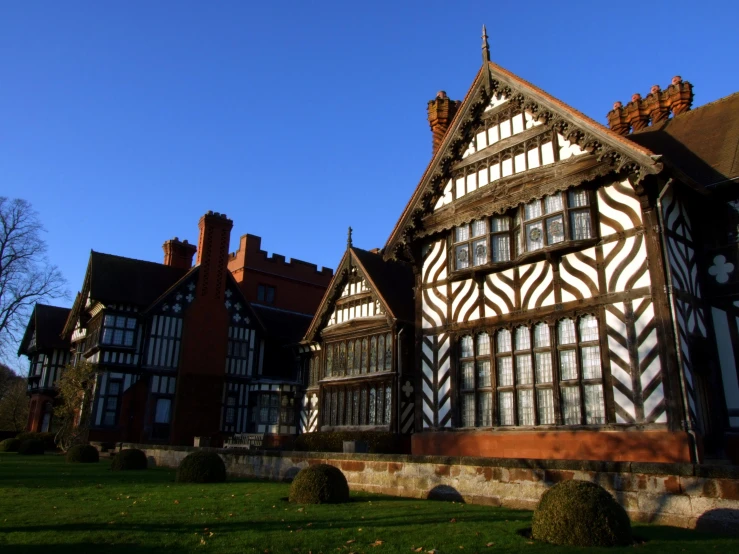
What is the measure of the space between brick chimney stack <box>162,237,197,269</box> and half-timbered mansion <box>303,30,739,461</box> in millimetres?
25290

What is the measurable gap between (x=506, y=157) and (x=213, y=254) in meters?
22.3

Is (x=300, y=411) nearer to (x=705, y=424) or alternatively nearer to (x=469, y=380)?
(x=469, y=380)

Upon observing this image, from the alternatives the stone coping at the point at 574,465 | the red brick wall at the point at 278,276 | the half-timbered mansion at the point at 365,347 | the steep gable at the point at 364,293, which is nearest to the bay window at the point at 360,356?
the half-timbered mansion at the point at 365,347

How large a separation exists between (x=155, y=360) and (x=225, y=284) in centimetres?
592

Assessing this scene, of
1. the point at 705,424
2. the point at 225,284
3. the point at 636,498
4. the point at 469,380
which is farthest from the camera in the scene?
the point at 225,284

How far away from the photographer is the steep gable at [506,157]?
595 inches

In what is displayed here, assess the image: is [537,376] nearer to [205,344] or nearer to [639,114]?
[639,114]

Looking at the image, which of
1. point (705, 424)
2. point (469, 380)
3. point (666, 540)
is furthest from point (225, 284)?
point (666, 540)

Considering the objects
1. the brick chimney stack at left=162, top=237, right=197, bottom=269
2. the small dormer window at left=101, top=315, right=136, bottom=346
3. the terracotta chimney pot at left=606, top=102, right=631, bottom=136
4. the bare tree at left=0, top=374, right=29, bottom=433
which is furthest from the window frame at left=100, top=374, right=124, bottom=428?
the bare tree at left=0, top=374, right=29, bottom=433

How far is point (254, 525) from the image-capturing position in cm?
930

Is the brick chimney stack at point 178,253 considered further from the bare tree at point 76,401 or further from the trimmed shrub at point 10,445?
the trimmed shrub at point 10,445

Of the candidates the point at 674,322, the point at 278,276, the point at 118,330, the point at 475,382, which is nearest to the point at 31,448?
the point at 118,330

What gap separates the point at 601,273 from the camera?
583 inches

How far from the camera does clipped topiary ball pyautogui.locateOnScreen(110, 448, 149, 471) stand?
20172 millimetres
